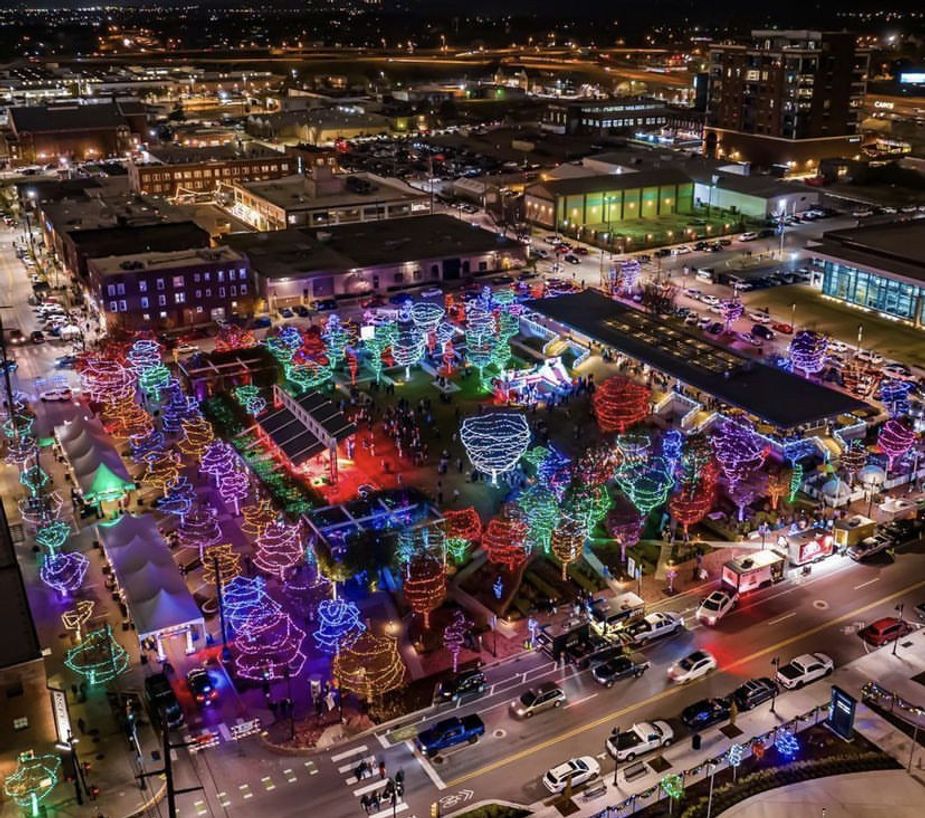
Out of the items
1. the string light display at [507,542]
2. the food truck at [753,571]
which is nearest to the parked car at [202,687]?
the string light display at [507,542]

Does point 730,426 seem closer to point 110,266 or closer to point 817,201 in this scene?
point 110,266

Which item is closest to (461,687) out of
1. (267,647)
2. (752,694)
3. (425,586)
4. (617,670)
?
(425,586)

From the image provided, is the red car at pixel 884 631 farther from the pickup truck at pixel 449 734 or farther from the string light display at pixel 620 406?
the string light display at pixel 620 406

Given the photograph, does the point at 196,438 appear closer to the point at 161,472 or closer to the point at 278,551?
the point at 161,472

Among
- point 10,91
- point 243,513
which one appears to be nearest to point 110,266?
point 243,513

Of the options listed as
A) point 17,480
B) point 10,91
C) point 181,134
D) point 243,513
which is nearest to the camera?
point 243,513

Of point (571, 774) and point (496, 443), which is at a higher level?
point (496, 443)

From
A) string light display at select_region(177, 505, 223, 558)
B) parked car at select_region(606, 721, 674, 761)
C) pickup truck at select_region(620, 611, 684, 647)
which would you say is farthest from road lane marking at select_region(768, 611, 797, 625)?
string light display at select_region(177, 505, 223, 558)
